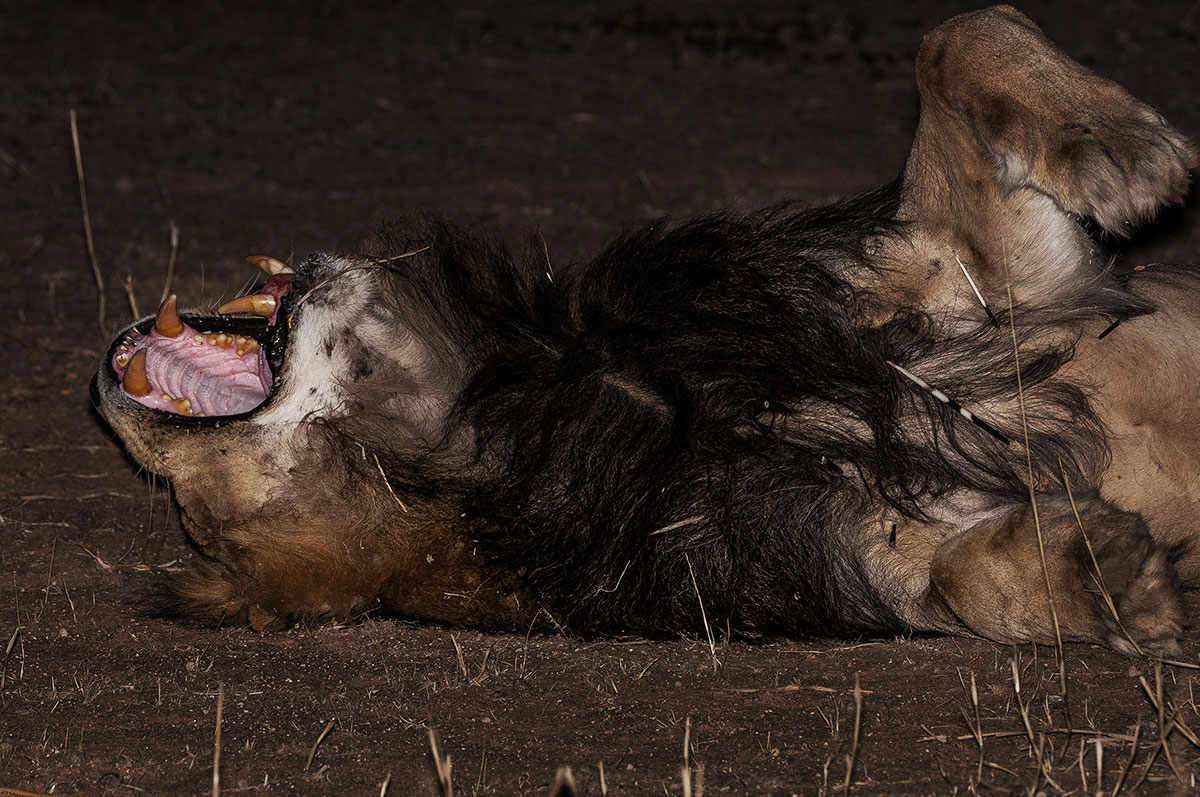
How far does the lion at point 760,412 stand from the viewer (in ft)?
11.0

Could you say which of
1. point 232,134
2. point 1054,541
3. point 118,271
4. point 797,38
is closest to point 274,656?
point 1054,541

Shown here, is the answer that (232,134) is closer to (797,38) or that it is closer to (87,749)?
(797,38)

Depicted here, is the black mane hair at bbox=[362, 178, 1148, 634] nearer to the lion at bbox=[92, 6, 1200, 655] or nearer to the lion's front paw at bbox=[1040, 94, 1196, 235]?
the lion at bbox=[92, 6, 1200, 655]

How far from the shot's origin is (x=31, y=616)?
3.72m

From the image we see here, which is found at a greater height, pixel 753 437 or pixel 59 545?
pixel 753 437

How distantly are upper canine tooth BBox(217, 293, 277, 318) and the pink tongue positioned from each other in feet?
0.28

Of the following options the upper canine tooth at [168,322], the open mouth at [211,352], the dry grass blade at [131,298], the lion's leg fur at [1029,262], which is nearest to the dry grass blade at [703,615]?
the lion's leg fur at [1029,262]

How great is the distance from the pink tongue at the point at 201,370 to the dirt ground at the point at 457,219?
1.53 feet

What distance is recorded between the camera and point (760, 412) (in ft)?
11.2

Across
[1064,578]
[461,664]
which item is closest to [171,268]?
[461,664]

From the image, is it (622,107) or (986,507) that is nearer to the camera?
(986,507)

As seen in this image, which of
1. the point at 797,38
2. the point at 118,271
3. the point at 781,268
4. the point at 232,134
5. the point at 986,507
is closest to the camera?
the point at 986,507

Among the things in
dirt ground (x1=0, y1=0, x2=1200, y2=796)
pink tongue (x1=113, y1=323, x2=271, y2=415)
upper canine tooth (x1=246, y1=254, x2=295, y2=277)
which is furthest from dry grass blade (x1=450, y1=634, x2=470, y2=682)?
upper canine tooth (x1=246, y1=254, x2=295, y2=277)

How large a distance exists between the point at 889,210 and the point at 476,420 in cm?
121
